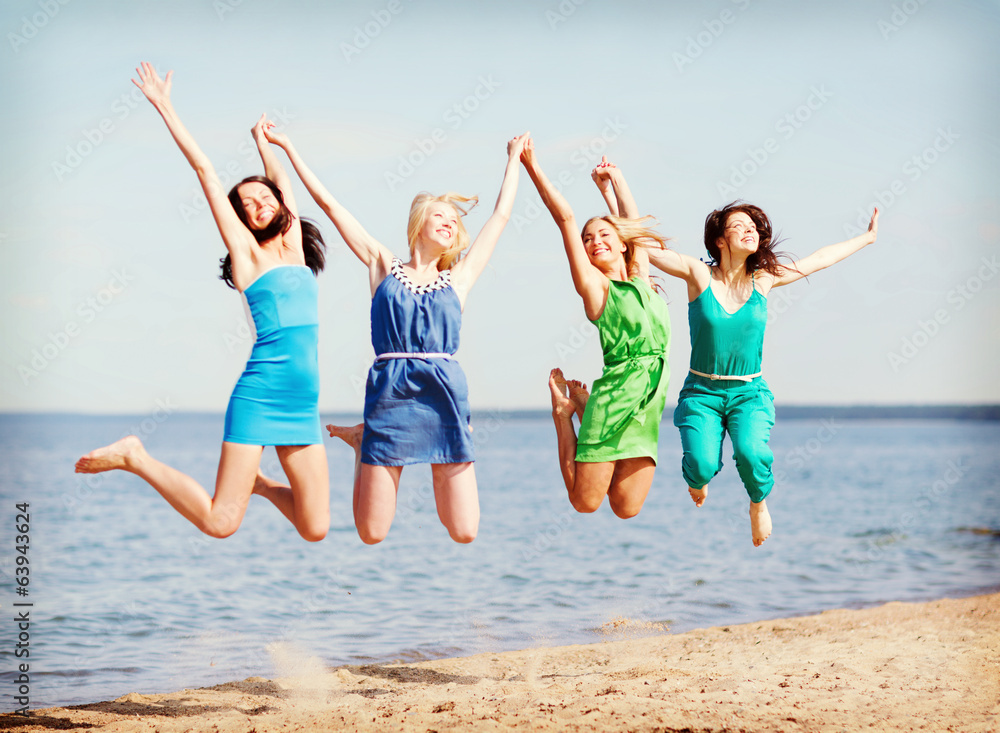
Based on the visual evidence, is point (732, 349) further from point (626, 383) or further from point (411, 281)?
point (411, 281)

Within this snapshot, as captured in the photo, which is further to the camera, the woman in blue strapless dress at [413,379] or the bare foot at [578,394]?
the bare foot at [578,394]

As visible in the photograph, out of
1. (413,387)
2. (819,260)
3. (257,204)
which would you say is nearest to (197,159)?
(257,204)

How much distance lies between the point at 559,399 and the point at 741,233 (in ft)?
5.34

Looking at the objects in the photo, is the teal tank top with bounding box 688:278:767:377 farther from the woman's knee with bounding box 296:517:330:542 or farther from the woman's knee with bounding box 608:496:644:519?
the woman's knee with bounding box 296:517:330:542

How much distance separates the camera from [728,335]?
260 inches

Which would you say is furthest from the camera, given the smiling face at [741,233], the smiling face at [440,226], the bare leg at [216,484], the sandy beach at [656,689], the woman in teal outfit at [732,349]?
the sandy beach at [656,689]

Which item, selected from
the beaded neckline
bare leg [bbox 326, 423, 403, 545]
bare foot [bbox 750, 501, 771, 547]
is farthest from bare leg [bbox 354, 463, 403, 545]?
bare foot [bbox 750, 501, 771, 547]

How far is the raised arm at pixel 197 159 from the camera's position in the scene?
5.57 meters

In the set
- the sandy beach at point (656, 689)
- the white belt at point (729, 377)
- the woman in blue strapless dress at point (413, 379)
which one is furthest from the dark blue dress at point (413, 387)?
the sandy beach at point (656, 689)

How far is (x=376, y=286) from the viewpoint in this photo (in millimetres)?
5988

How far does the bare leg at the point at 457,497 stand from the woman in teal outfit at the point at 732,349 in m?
1.54

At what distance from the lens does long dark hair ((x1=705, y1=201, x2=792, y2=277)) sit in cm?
677

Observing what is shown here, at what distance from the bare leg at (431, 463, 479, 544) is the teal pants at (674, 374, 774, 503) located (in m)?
1.51

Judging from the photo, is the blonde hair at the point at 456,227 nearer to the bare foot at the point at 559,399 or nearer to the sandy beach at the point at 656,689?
the bare foot at the point at 559,399
